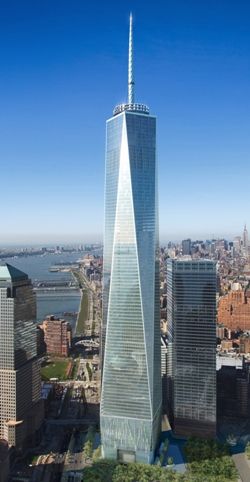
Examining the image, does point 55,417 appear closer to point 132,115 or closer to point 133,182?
point 133,182

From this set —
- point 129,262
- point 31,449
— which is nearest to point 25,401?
point 31,449

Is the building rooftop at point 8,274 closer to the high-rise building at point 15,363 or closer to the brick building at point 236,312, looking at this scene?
the high-rise building at point 15,363

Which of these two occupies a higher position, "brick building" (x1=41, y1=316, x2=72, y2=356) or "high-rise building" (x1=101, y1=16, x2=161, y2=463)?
"high-rise building" (x1=101, y1=16, x2=161, y2=463)

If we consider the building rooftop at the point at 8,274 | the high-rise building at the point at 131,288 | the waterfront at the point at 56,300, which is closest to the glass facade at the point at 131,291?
the high-rise building at the point at 131,288

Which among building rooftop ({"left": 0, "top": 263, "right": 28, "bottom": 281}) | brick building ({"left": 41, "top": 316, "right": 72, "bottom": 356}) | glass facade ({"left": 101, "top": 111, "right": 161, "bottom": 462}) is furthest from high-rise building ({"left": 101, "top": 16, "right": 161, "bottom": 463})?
brick building ({"left": 41, "top": 316, "right": 72, "bottom": 356})

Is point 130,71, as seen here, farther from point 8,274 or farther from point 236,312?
point 236,312

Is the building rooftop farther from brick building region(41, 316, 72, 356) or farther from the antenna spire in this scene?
brick building region(41, 316, 72, 356)
